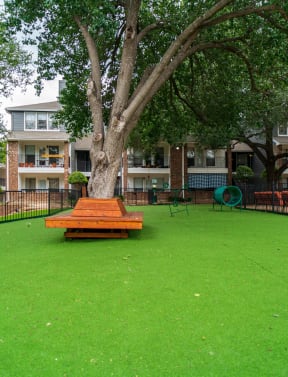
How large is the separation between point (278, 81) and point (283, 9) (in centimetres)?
580

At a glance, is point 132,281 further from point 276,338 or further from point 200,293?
point 276,338

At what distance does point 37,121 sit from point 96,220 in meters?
27.9

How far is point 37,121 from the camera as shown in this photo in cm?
3306

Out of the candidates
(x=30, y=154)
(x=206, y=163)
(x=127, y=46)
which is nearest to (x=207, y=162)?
(x=206, y=163)

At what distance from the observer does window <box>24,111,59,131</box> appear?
32906mm

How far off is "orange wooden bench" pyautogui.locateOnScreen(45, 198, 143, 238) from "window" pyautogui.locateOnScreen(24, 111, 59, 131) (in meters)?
26.5

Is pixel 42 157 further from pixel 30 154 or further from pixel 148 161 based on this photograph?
pixel 148 161

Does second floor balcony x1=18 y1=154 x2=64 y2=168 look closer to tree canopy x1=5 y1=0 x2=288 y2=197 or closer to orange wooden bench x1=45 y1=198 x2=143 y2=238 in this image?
tree canopy x1=5 y1=0 x2=288 y2=197

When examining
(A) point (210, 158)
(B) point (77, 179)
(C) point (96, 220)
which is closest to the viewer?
(C) point (96, 220)

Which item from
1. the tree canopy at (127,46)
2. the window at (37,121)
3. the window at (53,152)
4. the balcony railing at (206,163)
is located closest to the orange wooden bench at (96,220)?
the tree canopy at (127,46)

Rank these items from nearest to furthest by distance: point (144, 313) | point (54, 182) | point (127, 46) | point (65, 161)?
point (144, 313), point (127, 46), point (65, 161), point (54, 182)

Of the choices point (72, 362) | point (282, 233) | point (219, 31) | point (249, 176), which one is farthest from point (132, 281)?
point (249, 176)

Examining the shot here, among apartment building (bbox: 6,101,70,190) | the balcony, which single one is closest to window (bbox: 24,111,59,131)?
apartment building (bbox: 6,101,70,190)

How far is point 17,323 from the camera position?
3.18 meters
